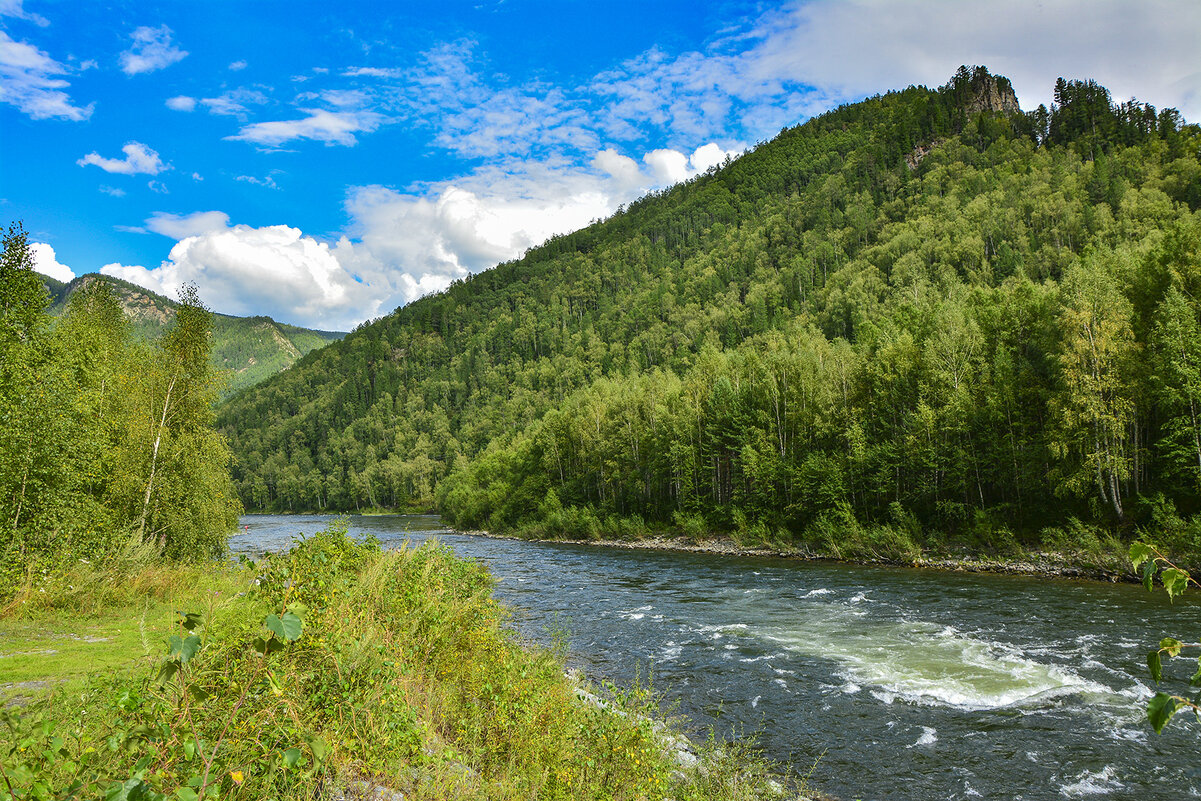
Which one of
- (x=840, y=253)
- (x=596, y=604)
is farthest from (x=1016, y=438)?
(x=840, y=253)

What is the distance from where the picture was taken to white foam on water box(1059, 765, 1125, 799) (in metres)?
9.93

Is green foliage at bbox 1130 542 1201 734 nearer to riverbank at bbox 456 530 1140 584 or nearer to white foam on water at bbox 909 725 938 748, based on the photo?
white foam on water at bbox 909 725 938 748

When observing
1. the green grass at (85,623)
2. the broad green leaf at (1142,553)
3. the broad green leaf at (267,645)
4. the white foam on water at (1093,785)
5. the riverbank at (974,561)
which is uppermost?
the broad green leaf at (1142,553)

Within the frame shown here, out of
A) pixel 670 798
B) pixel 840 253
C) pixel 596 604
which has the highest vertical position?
pixel 840 253

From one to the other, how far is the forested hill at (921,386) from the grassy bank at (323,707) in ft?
112

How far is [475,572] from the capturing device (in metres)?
15.3

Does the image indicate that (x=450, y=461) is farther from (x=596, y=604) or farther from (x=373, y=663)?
(x=373, y=663)

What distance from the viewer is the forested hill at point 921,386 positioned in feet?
109

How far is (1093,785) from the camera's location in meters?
10.1

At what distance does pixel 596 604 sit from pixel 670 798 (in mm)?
18111

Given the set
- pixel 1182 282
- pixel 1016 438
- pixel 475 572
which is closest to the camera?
pixel 475 572

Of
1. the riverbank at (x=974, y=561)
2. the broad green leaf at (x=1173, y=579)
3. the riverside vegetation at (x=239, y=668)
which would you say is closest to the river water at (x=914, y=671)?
the riverbank at (x=974, y=561)

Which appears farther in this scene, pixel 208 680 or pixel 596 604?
pixel 596 604

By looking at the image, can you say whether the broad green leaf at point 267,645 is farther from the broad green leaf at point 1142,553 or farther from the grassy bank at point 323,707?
the broad green leaf at point 1142,553
